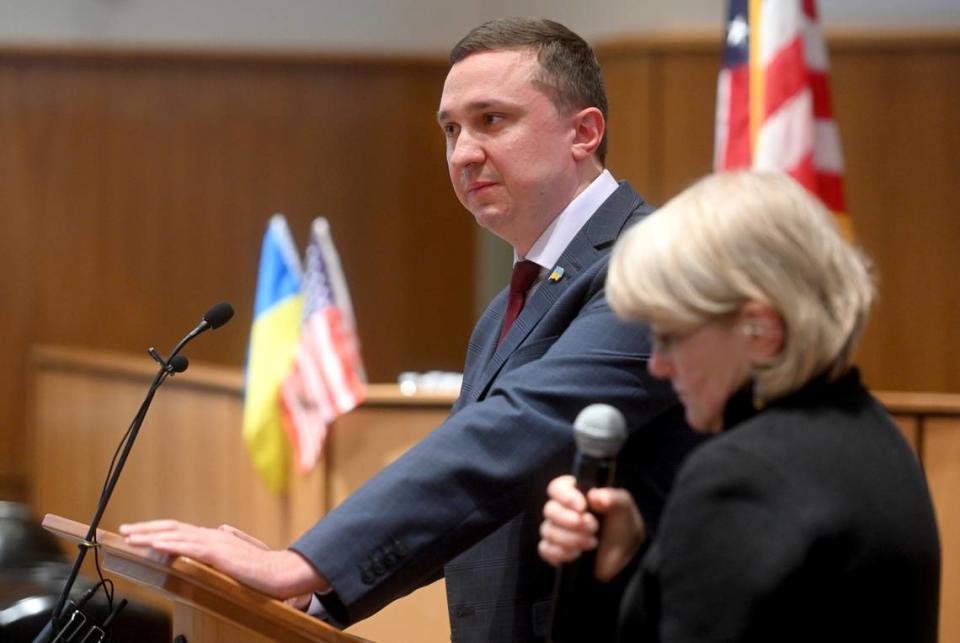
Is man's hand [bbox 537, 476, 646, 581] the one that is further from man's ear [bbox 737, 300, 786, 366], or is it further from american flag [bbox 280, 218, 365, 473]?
american flag [bbox 280, 218, 365, 473]

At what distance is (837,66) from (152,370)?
406 cm

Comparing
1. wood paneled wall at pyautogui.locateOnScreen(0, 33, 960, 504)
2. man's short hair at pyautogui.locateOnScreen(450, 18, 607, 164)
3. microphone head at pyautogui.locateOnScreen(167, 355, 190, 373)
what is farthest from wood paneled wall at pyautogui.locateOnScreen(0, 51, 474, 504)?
microphone head at pyautogui.locateOnScreen(167, 355, 190, 373)

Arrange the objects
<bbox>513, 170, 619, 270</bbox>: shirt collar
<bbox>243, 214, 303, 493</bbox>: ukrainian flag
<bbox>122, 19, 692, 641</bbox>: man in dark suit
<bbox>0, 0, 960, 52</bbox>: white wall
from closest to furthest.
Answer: <bbox>122, 19, 692, 641</bbox>: man in dark suit
<bbox>513, 170, 619, 270</bbox>: shirt collar
<bbox>243, 214, 303, 493</bbox>: ukrainian flag
<bbox>0, 0, 960, 52</bbox>: white wall

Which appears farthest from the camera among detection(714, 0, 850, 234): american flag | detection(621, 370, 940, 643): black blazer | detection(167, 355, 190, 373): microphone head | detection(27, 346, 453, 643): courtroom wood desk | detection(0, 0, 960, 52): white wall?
detection(0, 0, 960, 52): white wall

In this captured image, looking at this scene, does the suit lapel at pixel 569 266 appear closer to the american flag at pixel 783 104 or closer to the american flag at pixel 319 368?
the american flag at pixel 783 104

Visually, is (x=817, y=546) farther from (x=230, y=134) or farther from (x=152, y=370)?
(x=230, y=134)

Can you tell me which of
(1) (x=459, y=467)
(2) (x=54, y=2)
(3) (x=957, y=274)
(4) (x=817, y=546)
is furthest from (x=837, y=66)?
(4) (x=817, y=546)

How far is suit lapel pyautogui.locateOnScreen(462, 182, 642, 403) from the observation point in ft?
8.69

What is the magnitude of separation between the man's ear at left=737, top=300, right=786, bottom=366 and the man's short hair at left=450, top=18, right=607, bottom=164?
44.7 inches

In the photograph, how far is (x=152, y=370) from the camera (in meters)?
7.52

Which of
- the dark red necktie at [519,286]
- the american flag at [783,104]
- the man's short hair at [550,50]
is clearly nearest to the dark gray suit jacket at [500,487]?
the dark red necktie at [519,286]

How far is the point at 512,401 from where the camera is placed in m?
2.42

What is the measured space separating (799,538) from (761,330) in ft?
0.84

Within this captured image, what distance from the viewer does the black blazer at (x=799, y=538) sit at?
1684 mm
